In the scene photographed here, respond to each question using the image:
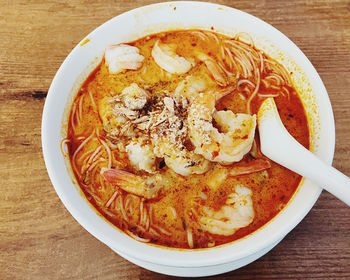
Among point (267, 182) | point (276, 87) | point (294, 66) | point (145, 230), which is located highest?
point (294, 66)

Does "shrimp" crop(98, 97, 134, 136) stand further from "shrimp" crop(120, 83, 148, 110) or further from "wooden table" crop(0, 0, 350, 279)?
"wooden table" crop(0, 0, 350, 279)

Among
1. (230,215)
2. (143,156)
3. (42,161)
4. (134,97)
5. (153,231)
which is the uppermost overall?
(134,97)

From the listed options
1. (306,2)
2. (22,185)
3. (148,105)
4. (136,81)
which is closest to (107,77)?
(136,81)

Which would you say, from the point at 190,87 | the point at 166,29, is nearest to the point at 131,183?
the point at 190,87

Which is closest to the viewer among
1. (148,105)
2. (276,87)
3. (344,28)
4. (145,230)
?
(145,230)

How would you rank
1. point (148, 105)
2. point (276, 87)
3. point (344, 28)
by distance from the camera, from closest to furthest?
1. point (148, 105)
2. point (276, 87)
3. point (344, 28)

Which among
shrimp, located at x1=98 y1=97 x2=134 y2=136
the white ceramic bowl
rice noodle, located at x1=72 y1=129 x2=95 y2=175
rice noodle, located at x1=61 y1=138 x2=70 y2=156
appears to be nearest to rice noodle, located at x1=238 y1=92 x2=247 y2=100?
the white ceramic bowl

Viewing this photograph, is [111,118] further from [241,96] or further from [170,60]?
[241,96]

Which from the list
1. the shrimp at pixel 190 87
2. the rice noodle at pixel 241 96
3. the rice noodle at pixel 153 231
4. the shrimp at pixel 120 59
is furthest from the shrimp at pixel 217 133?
the shrimp at pixel 120 59

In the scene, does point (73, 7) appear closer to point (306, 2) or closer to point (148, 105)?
point (148, 105)
